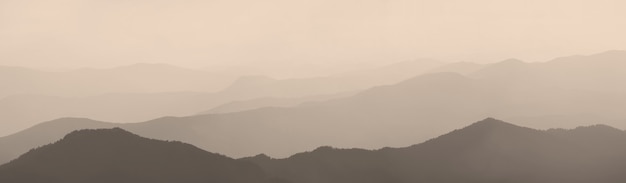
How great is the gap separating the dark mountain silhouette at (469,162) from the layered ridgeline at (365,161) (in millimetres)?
154

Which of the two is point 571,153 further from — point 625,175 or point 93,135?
point 93,135

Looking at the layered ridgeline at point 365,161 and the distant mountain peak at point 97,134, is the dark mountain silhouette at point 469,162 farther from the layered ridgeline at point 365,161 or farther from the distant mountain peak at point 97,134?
the distant mountain peak at point 97,134

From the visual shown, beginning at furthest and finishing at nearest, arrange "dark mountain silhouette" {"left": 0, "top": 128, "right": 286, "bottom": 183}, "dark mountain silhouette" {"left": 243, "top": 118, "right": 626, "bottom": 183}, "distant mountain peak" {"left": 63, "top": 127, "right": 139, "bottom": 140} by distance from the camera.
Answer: "dark mountain silhouette" {"left": 243, "top": 118, "right": 626, "bottom": 183}, "distant mountain peak" {"left": 63, "top": 127, "right": 139, "bottom": 140}, "dark mountain silhouette" {"left": 0, "top": 128, "right": 286, "bottom": 183}

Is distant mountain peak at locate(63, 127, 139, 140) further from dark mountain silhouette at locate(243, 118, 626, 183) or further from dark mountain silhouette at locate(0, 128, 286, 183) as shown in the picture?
dark mountain silhouette at locate(243, 118, 626, 183)

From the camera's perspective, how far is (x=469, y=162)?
→ 366ft

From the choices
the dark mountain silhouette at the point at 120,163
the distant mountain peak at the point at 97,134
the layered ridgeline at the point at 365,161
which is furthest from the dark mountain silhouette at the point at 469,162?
the distant mountain peak at the point at 97,134

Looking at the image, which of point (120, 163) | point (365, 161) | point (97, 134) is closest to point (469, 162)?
point (365, 161)

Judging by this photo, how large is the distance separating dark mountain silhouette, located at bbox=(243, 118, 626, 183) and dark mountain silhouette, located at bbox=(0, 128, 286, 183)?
13.5 meters

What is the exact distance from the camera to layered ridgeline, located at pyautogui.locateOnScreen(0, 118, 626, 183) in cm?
8556

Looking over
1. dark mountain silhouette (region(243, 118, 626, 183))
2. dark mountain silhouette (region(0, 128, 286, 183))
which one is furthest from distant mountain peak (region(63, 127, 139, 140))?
dark mountain silhouette (region(243, 118, 626, 183))

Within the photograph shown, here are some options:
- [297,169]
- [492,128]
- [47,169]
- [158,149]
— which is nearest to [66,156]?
[47,169]

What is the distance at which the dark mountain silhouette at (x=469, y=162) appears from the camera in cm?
10444

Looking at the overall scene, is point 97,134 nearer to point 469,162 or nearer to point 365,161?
point 365,161

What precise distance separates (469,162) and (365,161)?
17091 mm
